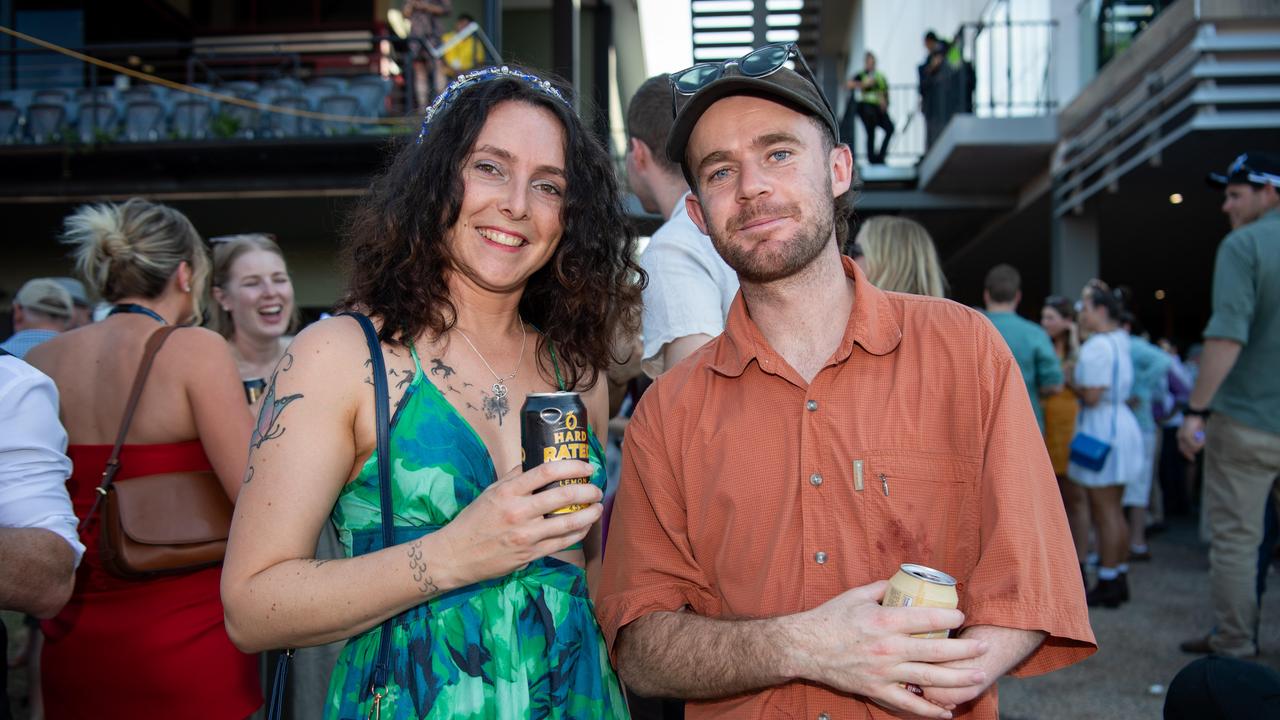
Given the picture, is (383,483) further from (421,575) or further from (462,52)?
(462,52)

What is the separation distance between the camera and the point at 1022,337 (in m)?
5.59

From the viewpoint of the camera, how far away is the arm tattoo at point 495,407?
1958 mm

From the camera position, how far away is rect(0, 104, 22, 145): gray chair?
13.7 metres

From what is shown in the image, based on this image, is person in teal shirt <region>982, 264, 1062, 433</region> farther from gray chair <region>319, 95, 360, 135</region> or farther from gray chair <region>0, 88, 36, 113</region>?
gray chair <region>0, 88, 36, 113</region>

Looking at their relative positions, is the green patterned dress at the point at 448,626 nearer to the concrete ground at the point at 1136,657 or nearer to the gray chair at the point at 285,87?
the concrete ground at the point at 1136,657

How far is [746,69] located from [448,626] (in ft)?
4.27

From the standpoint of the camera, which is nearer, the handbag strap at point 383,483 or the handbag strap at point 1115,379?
the handbag strap at point 383,483

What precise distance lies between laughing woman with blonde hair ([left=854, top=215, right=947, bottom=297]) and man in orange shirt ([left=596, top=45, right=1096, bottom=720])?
6.95 ft

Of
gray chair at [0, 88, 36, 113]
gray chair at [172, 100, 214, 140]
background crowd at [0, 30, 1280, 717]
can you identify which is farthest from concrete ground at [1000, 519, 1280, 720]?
gray chair at [0, 88, 36, 113]

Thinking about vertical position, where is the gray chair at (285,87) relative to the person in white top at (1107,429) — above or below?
above

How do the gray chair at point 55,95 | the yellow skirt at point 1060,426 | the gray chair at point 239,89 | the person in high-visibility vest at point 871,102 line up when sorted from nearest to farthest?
the yellow skirt at point 1060,426 < the gray chair at point 55,95 < the gray chair at point 239,89 < the person in high-visibility vest at point 871,102

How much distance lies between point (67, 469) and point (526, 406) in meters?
1.36

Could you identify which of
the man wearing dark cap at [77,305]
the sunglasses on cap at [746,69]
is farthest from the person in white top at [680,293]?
→ the man wearing dark cap at [77,305]

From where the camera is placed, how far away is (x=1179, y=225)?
47.2 ft
